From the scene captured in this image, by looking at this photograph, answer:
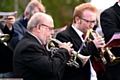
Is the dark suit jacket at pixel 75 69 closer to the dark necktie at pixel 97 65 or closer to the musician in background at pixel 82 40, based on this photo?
the musician in background at pixel 82 40

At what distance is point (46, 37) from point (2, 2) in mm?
33128

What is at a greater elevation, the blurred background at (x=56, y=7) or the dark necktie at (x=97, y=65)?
the dark necktie at (x=97, y=65)

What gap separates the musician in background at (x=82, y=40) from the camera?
709cm

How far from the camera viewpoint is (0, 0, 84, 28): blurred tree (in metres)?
38.4

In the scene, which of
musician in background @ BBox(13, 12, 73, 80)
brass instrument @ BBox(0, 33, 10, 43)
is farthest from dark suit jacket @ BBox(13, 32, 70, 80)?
brass instrument @ BBox(0, 33, 10, 43)

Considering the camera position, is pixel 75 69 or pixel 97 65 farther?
pixel 97 65

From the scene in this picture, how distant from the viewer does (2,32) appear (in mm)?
7828

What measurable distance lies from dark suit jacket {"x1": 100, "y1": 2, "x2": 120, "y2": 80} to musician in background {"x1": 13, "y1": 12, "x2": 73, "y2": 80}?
37.9 inches

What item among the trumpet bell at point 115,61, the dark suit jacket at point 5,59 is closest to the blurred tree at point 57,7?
the dark suit jacket at point 5,59

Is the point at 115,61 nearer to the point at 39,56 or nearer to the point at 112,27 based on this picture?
the point at 112,27

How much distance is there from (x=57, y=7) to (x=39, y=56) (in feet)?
113

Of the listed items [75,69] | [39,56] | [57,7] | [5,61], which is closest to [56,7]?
[57,7]

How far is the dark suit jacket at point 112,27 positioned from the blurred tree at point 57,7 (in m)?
30.1

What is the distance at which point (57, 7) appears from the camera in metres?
40.7
